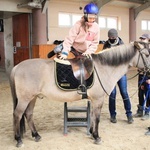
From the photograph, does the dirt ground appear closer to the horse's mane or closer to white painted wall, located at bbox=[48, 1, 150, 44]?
the horse's mane

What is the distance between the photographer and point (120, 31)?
1202cm

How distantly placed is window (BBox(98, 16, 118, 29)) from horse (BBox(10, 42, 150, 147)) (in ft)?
28.1

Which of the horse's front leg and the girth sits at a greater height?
the girth

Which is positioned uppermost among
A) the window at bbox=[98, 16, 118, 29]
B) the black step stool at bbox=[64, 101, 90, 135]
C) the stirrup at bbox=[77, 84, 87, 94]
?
the window at bbox=[98, 16, 118, 29]

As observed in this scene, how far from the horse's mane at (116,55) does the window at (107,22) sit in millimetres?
8530

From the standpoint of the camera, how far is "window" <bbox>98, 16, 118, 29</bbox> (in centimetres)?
1138

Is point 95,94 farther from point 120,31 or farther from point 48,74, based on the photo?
point 120,31

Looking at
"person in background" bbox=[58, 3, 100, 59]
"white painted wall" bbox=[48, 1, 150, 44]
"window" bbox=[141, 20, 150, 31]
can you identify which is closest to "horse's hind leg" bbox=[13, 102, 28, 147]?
"person in background" bbox=[58, 3, 100, 59]

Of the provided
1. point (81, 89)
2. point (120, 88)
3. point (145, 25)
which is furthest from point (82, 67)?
point (145, 25)

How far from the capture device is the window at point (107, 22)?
1138cm

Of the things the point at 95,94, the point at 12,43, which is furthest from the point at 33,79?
the point at 12,43

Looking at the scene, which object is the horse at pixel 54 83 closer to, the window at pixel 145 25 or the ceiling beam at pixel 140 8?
the ceiling beam at pixel 140 8

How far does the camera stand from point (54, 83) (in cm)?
280

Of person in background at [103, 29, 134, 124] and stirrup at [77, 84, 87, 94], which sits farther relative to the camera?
person in background at [103, 29, 134, 124]
